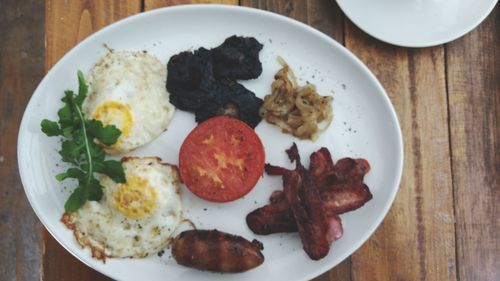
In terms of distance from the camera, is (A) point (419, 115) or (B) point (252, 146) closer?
(B) point (252, 146)

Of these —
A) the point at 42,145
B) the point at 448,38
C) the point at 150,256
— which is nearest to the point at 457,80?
the point at 448,38

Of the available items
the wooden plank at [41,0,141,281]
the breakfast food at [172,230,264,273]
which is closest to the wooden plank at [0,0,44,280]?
the wooden plank at [41,0,141,281]

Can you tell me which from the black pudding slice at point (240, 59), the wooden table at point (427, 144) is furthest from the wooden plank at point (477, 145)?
the black pudding slice at point (240, 59)

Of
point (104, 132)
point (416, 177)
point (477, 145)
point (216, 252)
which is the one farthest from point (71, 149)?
point (477, 145)

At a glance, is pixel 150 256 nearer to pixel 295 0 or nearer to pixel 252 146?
pixel 252 146

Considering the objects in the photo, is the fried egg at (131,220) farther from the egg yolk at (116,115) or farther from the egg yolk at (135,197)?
the egg yolk at (116,115)

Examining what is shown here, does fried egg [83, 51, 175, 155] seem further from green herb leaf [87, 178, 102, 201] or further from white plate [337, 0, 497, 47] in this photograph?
white plate [337, 0, 497, 47]
